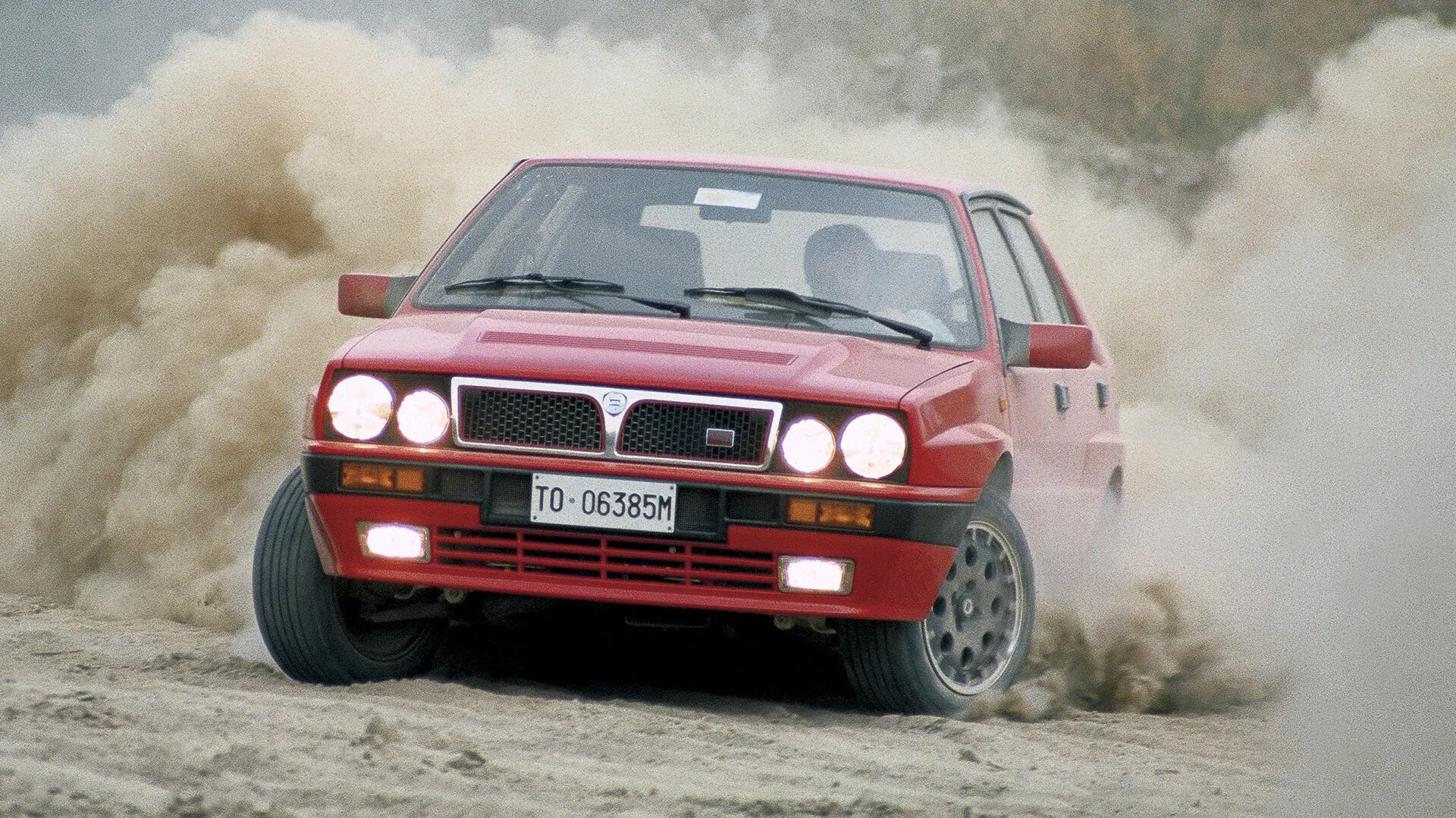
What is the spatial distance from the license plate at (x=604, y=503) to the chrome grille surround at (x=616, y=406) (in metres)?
0.06

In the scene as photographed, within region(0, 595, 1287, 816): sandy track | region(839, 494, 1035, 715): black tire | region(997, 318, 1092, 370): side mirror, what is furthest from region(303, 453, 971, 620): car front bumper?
region(997, 318, 1092, 370): side mirror

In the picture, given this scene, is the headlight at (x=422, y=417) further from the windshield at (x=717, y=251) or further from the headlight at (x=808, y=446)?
the headlight at (x=808, y=446)

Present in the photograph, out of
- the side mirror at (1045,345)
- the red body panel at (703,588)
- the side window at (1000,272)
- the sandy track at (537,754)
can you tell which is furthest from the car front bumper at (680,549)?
the side window at (1000,272)

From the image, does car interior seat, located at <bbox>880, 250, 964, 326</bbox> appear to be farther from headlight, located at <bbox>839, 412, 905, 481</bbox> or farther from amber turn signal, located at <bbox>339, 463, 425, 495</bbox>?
amber turn signal, located at <bbox>339, 463, 425, 495</bbox>

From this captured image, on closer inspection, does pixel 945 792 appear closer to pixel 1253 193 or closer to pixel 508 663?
pixel 508 663

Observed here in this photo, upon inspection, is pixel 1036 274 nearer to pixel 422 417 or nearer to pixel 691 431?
pixel 691 431

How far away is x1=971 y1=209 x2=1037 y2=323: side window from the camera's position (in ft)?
21.3

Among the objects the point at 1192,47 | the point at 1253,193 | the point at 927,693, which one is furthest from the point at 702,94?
the point at 1192,47

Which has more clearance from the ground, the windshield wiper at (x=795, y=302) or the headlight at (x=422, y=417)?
the windshield wiper at (x=795, y=302)

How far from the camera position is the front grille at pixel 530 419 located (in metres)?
5.38

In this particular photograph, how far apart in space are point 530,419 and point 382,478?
1.30 feet

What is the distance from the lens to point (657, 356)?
5.48 m

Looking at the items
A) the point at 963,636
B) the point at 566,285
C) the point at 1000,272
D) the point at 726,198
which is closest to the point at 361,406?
the point at 566,285

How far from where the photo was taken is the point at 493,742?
482 centimetres
